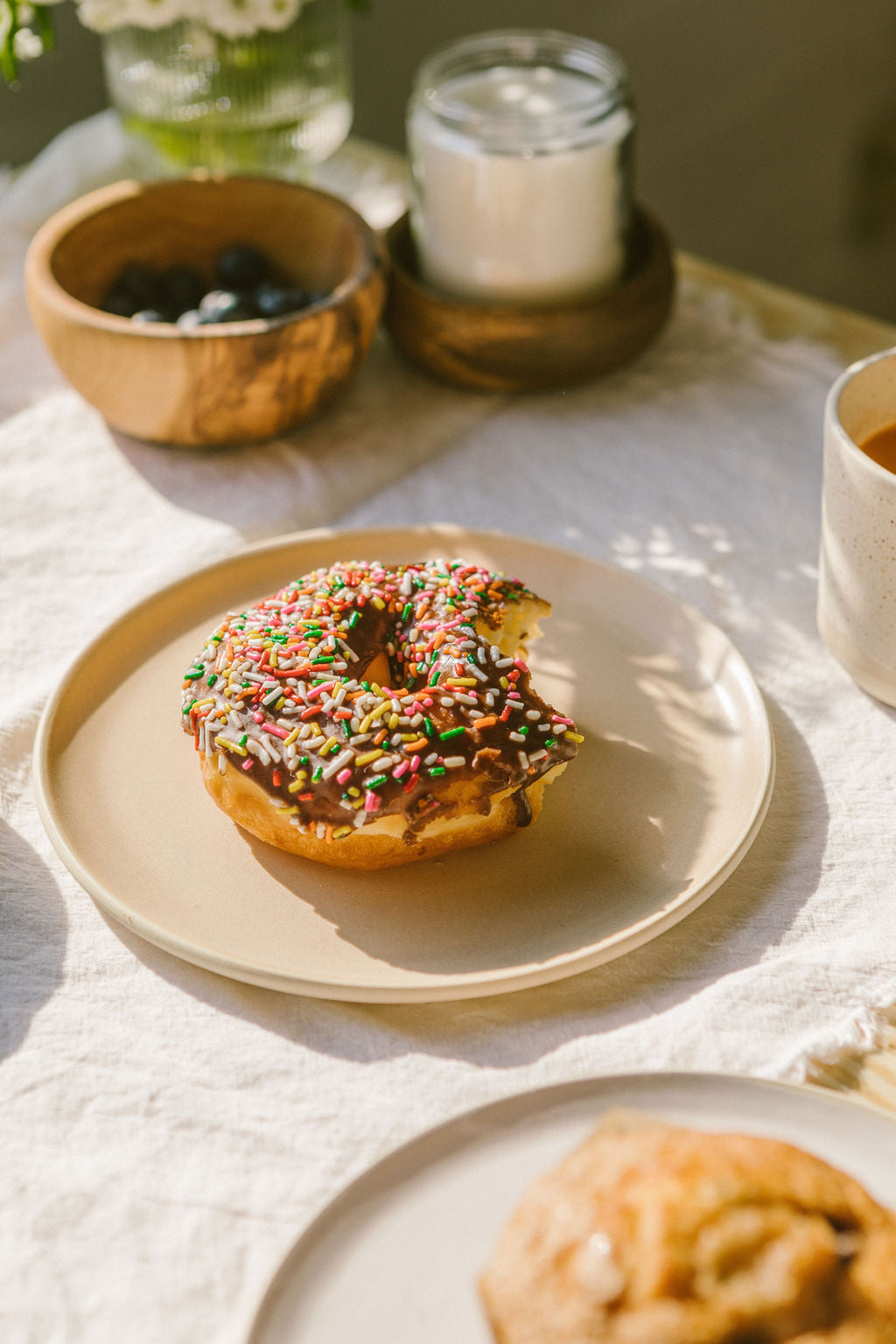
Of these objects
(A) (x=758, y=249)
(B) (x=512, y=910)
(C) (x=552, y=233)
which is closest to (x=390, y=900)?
(B) (x=512, y=910)

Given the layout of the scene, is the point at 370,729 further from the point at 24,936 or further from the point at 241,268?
the point at 241,268

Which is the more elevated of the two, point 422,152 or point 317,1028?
point 422,152

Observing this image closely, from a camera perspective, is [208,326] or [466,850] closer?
[466,850]

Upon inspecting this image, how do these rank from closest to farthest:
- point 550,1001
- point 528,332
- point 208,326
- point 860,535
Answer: point 550,1001
point 860,535
point 208,326
point 528,332

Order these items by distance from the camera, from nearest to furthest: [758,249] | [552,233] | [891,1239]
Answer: [891,1239] → [552,233] → [758,249]

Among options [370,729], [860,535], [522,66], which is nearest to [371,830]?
[370,729]

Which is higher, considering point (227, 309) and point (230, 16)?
point (230, 16)

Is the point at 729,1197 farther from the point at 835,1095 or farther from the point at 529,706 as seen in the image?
the point at 529,706

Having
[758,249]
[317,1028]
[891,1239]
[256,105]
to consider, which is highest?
[256,105]
